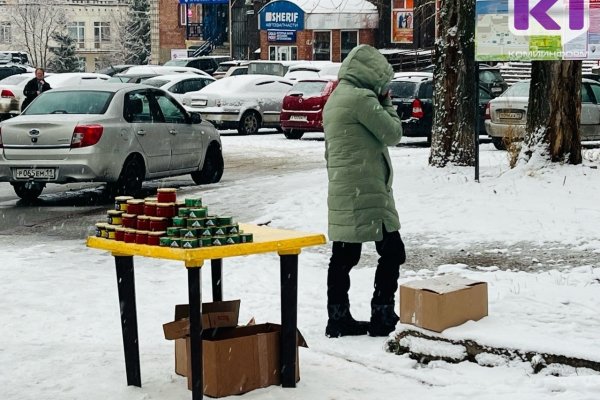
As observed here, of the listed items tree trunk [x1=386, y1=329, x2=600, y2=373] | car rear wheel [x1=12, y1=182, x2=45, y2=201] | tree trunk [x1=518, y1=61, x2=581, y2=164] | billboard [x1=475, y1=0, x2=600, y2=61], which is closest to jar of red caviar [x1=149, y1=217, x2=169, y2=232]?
tree trunk [x1=386, y1=329, x2=600, y2=373]

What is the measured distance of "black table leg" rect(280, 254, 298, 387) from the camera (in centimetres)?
645

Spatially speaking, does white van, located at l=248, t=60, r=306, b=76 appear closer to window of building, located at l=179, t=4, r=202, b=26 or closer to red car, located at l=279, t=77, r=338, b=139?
red car, located at l=279, t=77, r=338, b=139

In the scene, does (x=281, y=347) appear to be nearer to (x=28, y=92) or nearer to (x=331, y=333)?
(x=331, y=333)

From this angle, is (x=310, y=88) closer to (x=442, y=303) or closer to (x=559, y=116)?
(x=559, y=116)

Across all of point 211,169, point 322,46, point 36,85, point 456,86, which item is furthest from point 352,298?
point 322,46

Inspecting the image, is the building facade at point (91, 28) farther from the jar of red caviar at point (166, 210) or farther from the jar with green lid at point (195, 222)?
the jar with green lid at point (195, 222)

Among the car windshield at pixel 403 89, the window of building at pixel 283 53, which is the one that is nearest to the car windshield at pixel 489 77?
the car windshield at pixel 403 89

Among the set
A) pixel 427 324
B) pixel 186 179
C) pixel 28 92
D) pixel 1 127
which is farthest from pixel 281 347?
pixel 28 92

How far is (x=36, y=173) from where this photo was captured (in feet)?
47.7

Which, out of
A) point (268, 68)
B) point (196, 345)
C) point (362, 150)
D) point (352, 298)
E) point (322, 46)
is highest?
point (322, 46)

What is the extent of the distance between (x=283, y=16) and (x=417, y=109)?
3521 cm

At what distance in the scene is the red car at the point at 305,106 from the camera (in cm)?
2630

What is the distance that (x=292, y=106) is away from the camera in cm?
2672

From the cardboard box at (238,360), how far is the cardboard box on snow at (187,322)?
0.05 metres
